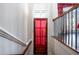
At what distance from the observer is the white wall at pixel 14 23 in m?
1.51

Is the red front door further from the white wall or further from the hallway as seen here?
the white wall

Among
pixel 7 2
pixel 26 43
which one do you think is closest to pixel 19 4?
pixel 7 2

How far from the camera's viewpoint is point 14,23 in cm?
164

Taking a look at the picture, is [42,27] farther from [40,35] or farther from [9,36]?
[9,36]

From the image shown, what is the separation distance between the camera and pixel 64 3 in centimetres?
155

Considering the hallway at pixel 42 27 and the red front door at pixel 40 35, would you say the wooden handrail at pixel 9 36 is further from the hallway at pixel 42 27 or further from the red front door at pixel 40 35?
the red front door at pixel 40 35

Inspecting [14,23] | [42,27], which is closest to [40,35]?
[42,27]

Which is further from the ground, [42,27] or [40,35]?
[42,27]

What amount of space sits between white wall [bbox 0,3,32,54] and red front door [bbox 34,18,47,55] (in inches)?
4.2

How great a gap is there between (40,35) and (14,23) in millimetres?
393

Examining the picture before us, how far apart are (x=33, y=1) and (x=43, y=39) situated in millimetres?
523

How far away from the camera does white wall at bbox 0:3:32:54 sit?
4.97ft
